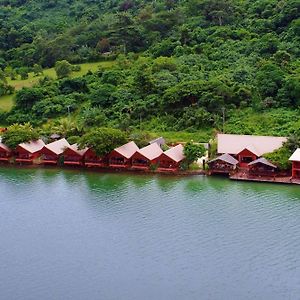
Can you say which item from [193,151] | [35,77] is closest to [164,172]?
[193,151]

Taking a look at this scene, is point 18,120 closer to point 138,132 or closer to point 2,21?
point 138,132

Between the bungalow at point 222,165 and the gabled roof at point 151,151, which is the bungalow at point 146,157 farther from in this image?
the bungalow at point 222,165

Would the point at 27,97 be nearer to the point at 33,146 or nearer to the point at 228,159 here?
the point at 33,146

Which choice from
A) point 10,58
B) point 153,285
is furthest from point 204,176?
point 10,58

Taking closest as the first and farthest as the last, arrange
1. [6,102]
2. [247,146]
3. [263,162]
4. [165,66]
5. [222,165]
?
[263,162] < [222,165] < [247,146] < [165,66] < [6,102]

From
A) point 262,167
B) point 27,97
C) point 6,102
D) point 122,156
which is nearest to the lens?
point 262,167

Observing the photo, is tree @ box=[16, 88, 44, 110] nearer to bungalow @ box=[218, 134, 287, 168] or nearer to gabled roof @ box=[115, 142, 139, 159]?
gabled roof @ box=[115, 142, 139, 159]

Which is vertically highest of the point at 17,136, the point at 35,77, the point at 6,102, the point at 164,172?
the point at 35,77
